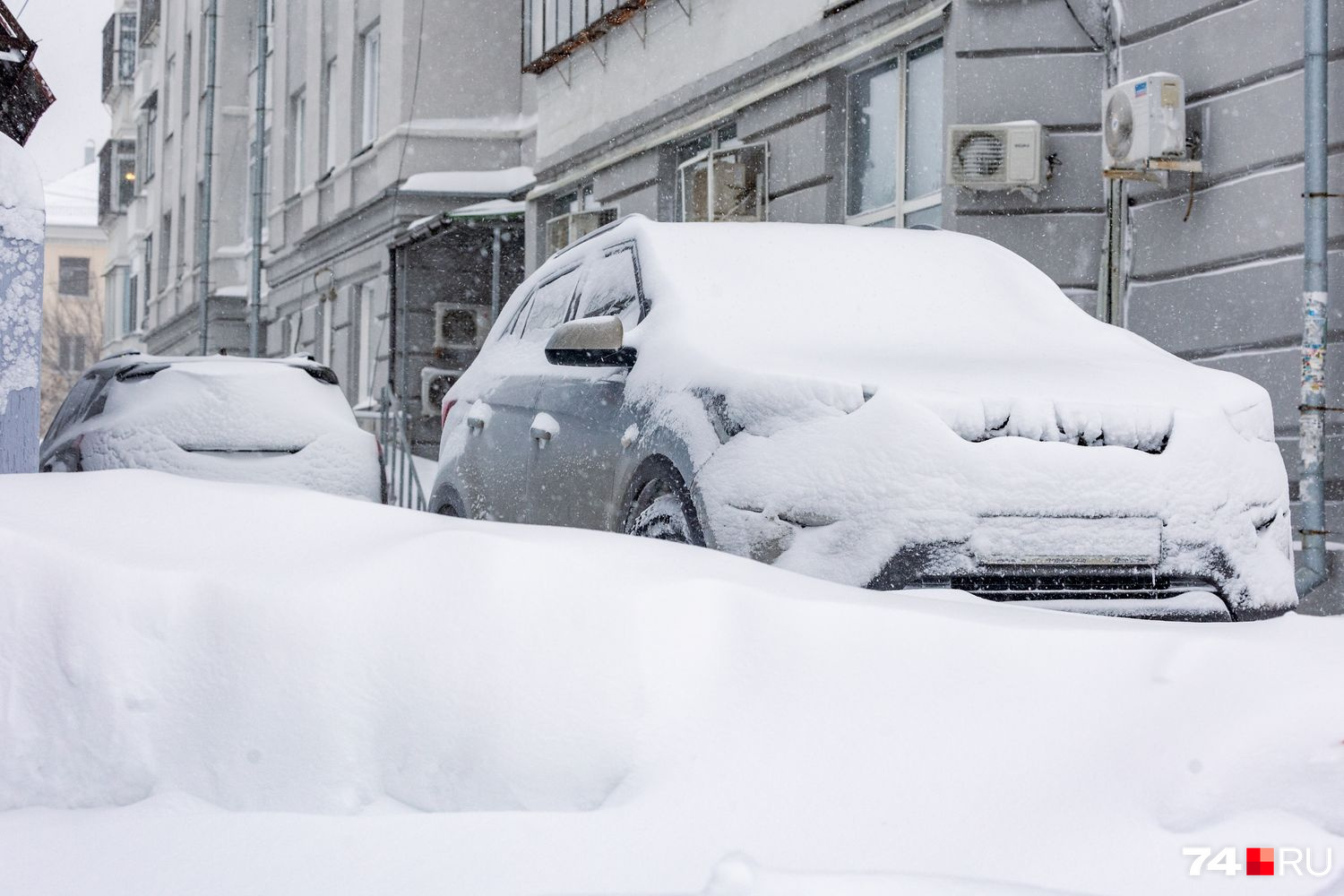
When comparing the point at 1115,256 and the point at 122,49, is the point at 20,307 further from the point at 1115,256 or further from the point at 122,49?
the point at 122,49

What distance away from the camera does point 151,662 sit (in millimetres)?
2352

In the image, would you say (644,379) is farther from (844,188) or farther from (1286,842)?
(844,188)

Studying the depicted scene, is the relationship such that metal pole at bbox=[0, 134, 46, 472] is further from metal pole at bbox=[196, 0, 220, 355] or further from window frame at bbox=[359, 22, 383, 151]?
metal pole at bbox=[196, 0, 220, 355]

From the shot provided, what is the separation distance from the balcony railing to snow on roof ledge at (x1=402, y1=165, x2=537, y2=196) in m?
2.21

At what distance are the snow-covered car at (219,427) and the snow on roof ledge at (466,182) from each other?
11.2 m

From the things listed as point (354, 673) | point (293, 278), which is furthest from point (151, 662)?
point (293, 278)

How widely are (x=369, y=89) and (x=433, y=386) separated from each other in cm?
507

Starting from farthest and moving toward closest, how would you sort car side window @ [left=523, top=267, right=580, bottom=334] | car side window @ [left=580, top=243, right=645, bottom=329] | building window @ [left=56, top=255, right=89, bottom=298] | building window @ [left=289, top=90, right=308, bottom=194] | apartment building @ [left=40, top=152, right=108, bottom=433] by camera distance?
1. building window @ [left=56, top=255, right=89, bottom=298]
2. apartment building @ [left=40, top=152, right=108, bottom=433]
3. building window @ [left=289, top=90, right=308, bottom=194]
4. car side window @ [left=523, top=267, right=580, bottom=334]
5. car side window @ [left=580, top=243, right=645, bottom=329]

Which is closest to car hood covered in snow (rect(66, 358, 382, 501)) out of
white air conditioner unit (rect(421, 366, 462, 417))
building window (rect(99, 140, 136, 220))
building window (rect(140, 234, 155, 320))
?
white air conditioner unit (rect(421, 366, 462, 417))

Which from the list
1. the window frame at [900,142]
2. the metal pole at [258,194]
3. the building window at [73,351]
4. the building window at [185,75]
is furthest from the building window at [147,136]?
the window frame at [900,142]

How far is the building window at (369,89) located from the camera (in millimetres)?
22406

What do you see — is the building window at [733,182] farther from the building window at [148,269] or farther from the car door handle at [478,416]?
the building window at [148,269]

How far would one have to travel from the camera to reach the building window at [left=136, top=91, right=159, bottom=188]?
135 feet

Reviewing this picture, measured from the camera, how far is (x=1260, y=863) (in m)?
2.33
